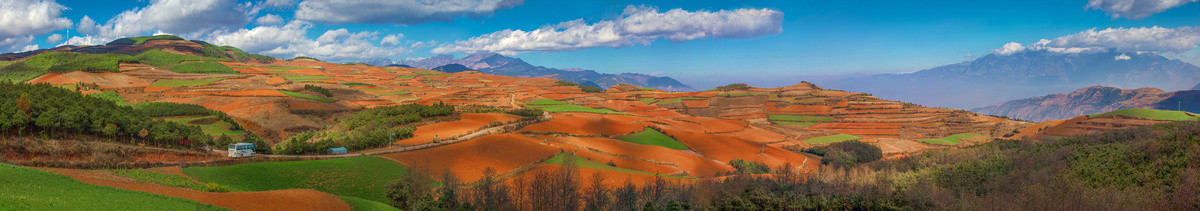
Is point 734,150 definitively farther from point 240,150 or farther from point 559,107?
point 240,150

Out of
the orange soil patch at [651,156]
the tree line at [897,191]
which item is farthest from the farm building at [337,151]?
the orange soil patch at [651,156]

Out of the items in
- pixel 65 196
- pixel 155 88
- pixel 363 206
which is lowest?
pixel 363 206

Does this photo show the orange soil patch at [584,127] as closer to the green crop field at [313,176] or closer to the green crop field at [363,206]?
the green crop field at [313,176]

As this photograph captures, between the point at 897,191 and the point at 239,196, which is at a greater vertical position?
the point at 239,196

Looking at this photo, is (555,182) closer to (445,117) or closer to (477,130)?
(477,130)

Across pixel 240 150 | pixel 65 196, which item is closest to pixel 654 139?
pixel 240 150
